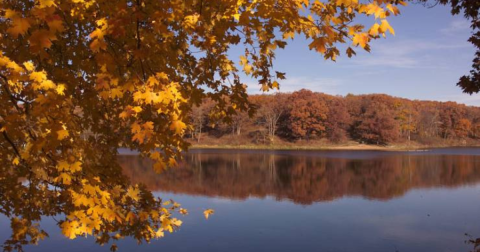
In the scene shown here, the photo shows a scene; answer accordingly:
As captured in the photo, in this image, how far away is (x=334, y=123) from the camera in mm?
83562

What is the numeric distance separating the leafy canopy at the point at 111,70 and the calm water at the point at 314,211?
1080 centimetres

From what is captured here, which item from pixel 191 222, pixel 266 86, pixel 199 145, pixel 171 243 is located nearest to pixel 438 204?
pixel 191 222

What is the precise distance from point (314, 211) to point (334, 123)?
6546 centimetres

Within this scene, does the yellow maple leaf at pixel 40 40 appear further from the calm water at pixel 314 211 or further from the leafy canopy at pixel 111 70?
the calm water at pixel 314 211

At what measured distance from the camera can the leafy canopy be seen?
331cm

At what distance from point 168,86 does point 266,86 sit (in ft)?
8.94

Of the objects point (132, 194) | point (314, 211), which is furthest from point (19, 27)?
point (314, 211)

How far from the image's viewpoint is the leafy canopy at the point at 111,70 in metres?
3.31

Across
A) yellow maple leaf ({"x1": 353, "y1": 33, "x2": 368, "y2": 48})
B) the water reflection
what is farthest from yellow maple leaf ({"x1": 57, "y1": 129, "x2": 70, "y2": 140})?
the water reflection

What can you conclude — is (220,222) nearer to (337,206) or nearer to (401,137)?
(337,206)

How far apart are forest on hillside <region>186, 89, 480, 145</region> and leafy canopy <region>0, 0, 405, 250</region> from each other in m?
68.0

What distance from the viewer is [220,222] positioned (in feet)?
59.4

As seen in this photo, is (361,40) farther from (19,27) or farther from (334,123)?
(334,123)

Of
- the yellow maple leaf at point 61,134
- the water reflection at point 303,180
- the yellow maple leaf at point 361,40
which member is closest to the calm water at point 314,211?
the water reflection at point 303,180
